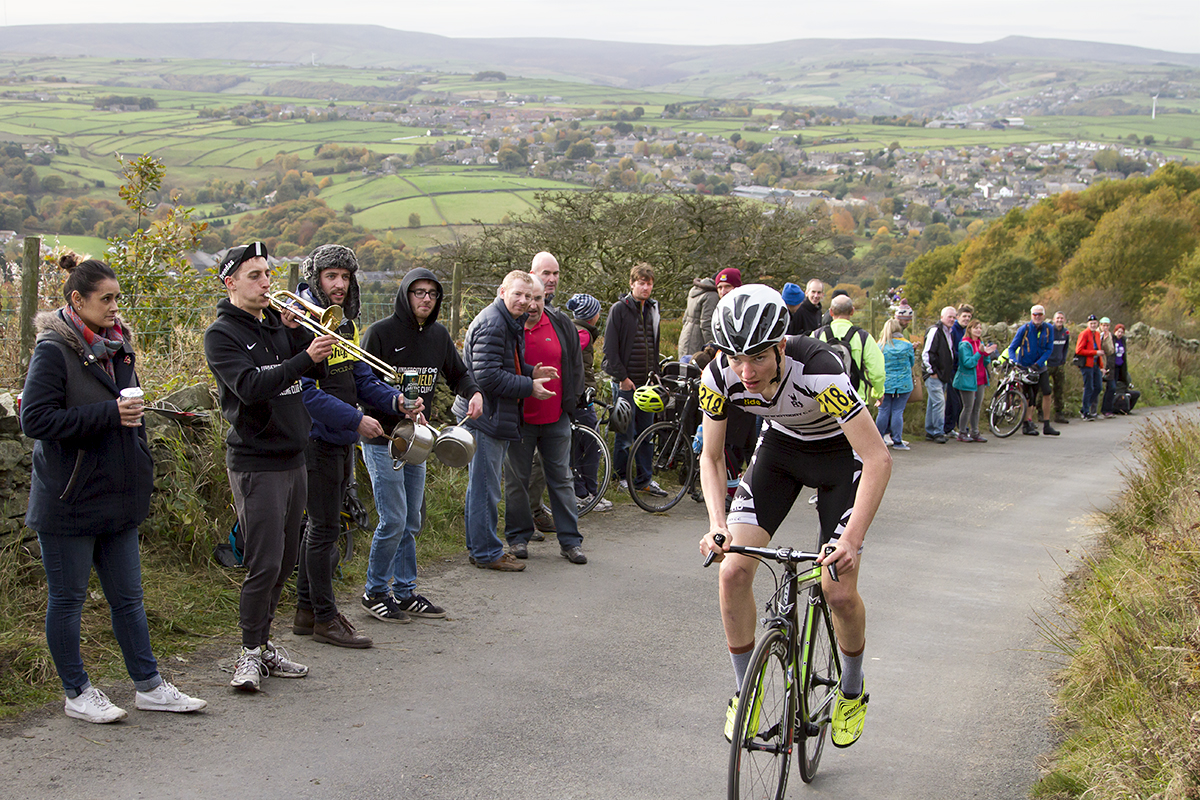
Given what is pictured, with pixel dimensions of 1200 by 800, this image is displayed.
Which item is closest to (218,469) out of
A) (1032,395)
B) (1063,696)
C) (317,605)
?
(317,605)

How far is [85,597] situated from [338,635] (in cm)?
155

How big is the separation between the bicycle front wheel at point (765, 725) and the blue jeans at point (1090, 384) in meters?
19.5

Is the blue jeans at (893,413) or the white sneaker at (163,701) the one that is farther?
the blue jeans at (893,413)

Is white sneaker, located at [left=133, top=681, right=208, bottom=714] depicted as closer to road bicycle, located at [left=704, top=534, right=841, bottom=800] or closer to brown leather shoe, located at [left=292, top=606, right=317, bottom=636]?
brown leather shoe, located at [left=292, top=606, right=317, bottom=636]

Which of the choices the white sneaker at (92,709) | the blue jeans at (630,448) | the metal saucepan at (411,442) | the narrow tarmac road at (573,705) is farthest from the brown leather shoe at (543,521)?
the white sneaker at (92,709)

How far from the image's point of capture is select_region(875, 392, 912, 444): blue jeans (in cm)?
1465

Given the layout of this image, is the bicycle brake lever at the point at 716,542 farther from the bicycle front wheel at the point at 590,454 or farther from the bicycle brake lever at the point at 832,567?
the bicycle front wheel at the point at 590,454

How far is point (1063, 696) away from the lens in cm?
525

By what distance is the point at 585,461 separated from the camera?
9.48m

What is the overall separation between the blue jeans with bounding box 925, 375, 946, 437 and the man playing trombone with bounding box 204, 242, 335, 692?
12.6 metres

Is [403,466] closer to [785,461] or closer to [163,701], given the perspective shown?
[163,701]

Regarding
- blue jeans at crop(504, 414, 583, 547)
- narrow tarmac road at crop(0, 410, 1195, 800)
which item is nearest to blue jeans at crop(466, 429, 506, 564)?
narrow tarmac road at crop(0, 410, 1195, 800)

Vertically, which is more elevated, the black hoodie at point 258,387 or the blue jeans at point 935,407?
the black hoodie at point 258,387

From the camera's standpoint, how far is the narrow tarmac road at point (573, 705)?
420 cm
